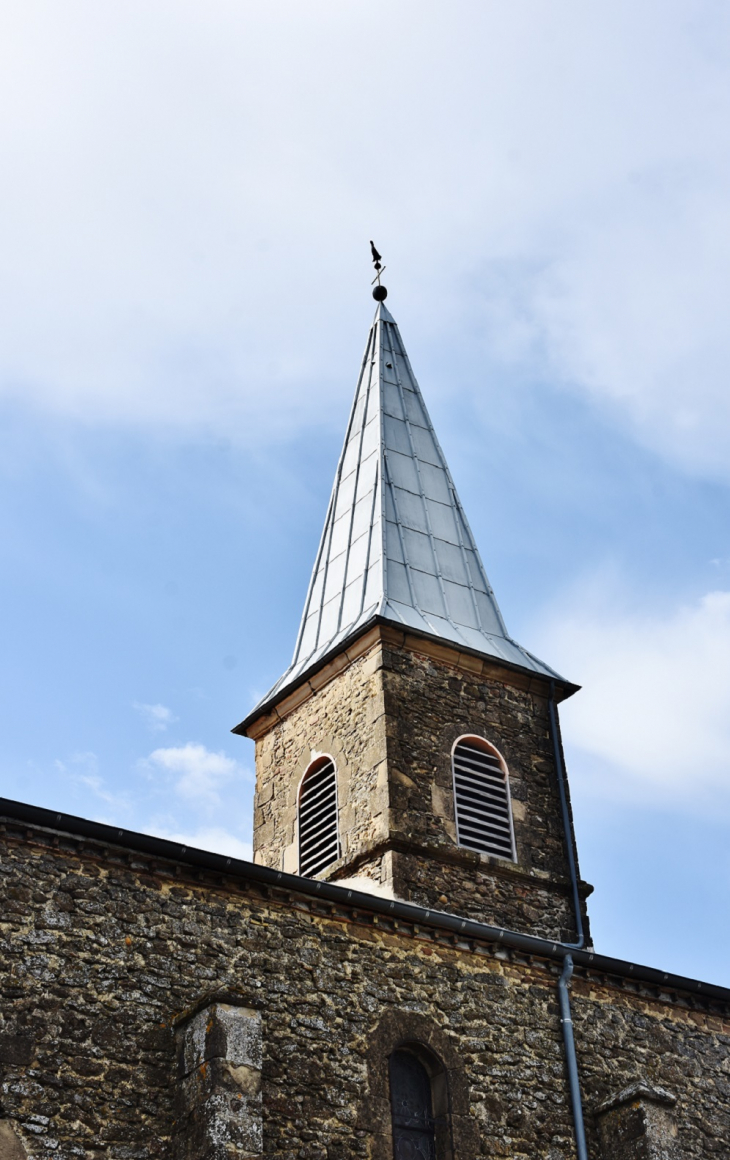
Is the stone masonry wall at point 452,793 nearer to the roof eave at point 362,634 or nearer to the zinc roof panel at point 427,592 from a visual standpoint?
the roof eave at point 362,634

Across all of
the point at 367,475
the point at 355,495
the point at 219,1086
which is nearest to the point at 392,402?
the point at 367,475

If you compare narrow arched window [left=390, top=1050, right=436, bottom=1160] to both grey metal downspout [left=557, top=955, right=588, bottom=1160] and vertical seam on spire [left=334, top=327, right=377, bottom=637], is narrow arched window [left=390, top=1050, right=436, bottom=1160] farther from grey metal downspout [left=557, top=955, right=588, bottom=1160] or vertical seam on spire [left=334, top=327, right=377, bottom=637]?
A: vertical seam on spire [left=334, top=327, right=377, bottom=637]

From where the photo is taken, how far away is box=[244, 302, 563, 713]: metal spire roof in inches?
761

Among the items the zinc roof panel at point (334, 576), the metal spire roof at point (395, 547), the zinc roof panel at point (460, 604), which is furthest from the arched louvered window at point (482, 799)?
the zinc roof panel at point (334, 576)

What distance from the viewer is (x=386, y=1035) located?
41.1ft

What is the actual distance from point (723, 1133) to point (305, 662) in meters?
8.67

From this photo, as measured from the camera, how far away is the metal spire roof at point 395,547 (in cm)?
1933

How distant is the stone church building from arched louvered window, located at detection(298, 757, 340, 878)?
0.05m

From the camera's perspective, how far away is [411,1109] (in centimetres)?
1252

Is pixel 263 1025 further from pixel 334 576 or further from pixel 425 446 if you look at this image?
pixel 425 446

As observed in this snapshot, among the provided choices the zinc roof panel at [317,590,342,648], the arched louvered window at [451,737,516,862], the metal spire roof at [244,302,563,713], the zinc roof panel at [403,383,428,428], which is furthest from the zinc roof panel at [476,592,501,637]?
the zinc roof panel at [403,383,428,428]

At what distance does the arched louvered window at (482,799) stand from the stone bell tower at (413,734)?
2cm

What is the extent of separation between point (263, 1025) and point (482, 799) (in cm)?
652

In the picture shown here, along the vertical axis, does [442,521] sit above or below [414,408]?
below
